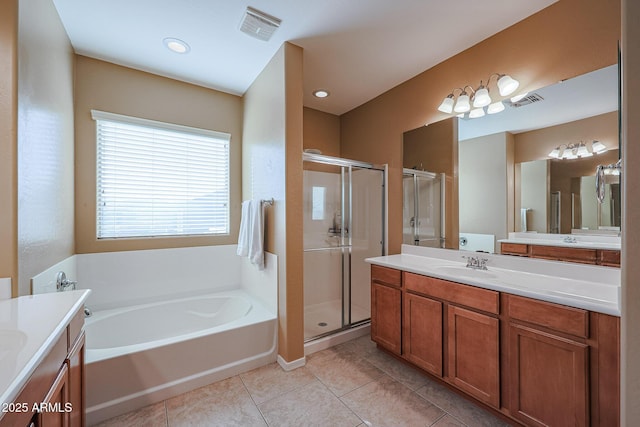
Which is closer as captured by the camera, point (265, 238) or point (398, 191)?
point (265, 238)

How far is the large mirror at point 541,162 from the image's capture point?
155cm

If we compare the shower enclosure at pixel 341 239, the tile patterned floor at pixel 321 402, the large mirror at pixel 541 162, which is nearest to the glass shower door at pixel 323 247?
the shower enclosure at pixel 341 239

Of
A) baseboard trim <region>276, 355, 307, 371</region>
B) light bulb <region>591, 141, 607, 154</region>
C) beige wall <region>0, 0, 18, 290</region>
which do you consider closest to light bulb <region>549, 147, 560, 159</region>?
light bulb <region>591, 141, 607, 154</region>

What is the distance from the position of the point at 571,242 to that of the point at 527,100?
989 mm

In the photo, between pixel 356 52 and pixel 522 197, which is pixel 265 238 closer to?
pixel 356 52

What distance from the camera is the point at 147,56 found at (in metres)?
2.29

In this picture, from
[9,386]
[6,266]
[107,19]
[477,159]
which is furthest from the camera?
[477,159]

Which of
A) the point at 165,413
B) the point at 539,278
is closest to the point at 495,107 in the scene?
the point at 539,278

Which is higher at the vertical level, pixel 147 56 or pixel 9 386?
pixel 147 56

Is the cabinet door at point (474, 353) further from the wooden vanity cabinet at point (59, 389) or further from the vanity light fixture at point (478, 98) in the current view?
the wooden vanity cabinet at point (59, 389)

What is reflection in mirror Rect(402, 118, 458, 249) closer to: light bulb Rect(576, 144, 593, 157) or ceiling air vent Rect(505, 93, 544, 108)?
ceiling air vent Rect(505, 93, 544, 108)

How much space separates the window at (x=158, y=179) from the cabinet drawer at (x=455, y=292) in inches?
81.9

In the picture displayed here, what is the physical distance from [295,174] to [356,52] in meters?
1.15

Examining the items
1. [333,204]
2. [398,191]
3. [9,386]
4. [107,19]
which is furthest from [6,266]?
[398,191]
